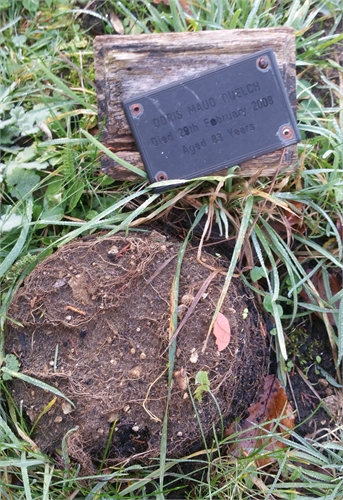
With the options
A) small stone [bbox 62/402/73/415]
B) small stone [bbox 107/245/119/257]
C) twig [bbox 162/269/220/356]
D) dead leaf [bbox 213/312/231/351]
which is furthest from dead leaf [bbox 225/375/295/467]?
small stone [bbox 107/245/119/257]

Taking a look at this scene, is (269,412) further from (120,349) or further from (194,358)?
(120,349)

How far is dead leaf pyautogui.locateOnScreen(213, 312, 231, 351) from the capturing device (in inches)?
49.2

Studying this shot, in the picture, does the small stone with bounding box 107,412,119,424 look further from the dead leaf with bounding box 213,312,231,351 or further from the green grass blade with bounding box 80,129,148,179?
the green grass blade with bounding box 80,129,148,179

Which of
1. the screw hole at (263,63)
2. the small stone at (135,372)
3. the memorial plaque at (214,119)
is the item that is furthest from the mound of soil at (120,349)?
the screw hole at (263,63)

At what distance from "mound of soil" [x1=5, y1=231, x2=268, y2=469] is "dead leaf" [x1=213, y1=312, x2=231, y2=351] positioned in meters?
0.01

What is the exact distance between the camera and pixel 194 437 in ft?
4.06

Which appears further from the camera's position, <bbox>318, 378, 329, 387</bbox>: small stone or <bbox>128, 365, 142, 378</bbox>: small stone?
<bbox>318, 378, 329, 387</bbox>: small stone

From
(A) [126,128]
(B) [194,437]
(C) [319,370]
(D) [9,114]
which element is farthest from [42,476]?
(D) [9,114]

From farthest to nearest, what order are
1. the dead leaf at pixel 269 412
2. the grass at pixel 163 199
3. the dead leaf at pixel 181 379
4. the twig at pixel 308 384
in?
the twig at pixel 308 384
the dead leaf at pixel 269 412
the grass at pixel 163 199
the dead leaf at pixel 181 379

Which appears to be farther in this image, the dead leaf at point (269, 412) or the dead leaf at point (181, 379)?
the dead leaf at point (269, 412)

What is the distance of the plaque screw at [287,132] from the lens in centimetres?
136

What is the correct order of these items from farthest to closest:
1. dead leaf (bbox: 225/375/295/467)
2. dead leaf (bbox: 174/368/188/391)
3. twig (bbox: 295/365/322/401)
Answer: twig (bbox: 295/365/322/401) → dead leaf (bbox: 225/375/295/467) → dead leaf (bbox: 174/368/188/391)

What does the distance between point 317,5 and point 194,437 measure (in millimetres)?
1673

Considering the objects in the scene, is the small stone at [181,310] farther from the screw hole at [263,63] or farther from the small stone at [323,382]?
the screw hole at [263,63]
